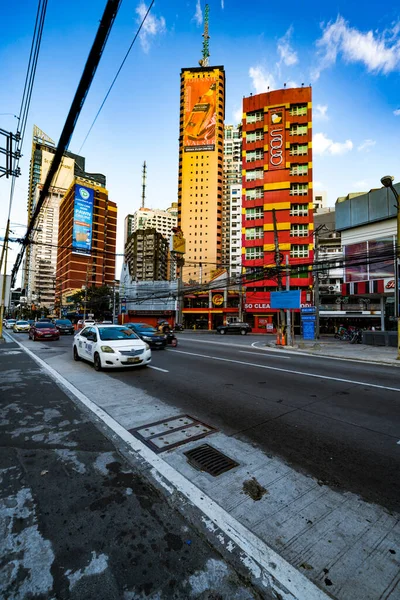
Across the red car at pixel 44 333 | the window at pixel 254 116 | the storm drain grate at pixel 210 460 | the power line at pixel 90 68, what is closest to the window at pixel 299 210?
the window at pixel 254 116

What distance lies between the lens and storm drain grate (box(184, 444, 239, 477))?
3.31 m

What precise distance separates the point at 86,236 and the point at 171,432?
10655 cm

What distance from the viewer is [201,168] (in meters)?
96.7

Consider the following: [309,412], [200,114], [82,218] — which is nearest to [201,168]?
[200,114]

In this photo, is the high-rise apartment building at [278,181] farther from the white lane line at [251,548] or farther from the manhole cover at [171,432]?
the white lane line at [251,548]

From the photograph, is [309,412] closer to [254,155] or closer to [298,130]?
[254,155]

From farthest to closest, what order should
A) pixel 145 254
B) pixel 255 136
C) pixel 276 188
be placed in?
pixel 145 254 < pixel 255 136 < pixel 276 188

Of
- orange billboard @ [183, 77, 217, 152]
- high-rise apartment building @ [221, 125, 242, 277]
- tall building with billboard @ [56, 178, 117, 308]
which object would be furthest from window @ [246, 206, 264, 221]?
orange billboard @ [183, 77, 217, 152]

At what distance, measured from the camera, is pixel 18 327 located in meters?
31.4

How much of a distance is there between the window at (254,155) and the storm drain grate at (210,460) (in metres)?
53.9

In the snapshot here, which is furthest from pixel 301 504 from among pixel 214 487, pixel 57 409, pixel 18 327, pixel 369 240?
pixel 18 327

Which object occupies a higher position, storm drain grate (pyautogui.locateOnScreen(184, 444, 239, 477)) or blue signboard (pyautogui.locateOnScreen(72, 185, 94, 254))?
blue signboard (pyautogui.locateOnScreen(72, 185, 94, 254))

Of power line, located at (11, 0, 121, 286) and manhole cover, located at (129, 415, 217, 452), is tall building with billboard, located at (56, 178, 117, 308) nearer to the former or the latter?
power line, located at (11, 0, 121, 286)

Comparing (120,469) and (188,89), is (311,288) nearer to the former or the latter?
(120,469)
